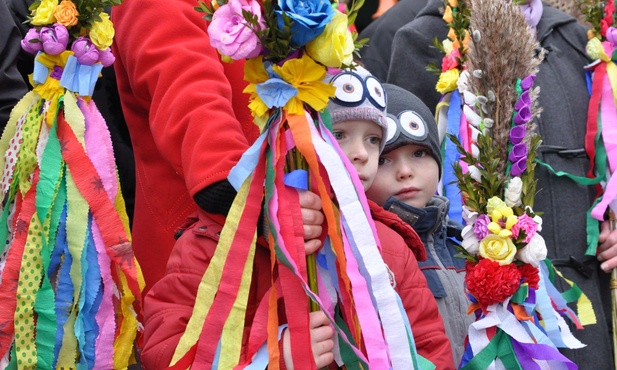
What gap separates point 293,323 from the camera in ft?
7.11

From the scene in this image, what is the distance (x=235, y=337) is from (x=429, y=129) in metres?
1.26

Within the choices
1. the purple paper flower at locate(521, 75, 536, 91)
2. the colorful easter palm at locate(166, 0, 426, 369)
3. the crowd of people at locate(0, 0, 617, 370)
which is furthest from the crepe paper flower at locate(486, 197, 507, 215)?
the colorful easter palm at locate(166, 0, 426, 369)

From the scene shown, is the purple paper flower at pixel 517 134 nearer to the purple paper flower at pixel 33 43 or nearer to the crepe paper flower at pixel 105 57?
the crepe paper flower at pixel 105 57

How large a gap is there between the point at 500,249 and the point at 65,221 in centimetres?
118

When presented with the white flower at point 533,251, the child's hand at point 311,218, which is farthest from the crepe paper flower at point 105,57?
the white flower at point 533,251

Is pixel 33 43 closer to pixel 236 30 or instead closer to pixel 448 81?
pixel 236 30

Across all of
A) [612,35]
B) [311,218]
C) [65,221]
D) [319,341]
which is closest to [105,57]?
[65,221]

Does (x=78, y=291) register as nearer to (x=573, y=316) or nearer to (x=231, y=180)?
(x=231, y=180)

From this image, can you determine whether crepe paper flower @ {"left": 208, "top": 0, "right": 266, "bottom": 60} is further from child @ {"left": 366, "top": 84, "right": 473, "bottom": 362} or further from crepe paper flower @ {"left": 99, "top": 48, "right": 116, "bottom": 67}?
child @ {"left": 366, "top": 84, "right": 473, "bottom": 362}

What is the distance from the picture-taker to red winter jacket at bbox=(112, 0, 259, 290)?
2.40 m

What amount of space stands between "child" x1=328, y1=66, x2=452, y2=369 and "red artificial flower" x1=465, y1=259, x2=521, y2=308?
0.47 ft

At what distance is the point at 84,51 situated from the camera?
248cm

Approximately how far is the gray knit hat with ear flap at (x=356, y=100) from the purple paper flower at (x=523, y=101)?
0.42 metres

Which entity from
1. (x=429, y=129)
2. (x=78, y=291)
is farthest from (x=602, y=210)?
(x=78, y=291)
